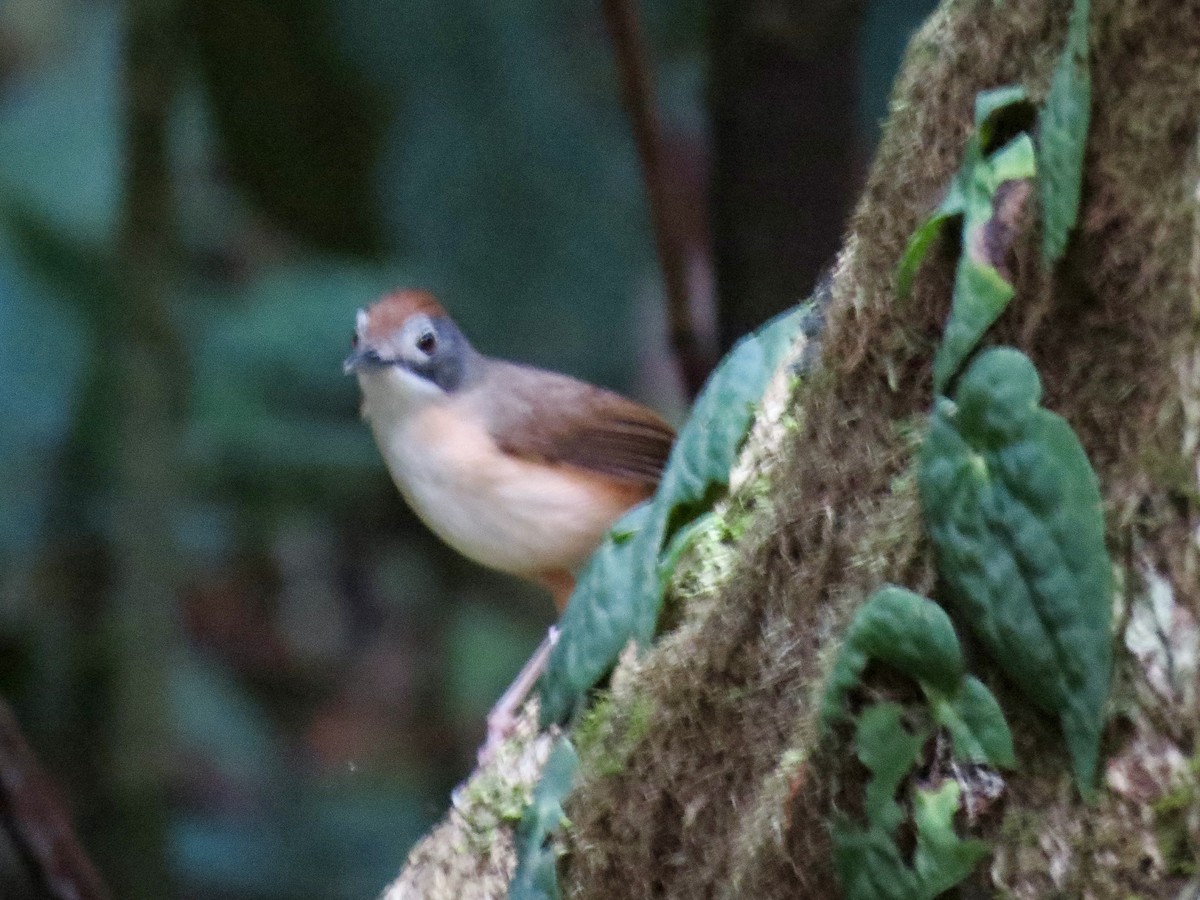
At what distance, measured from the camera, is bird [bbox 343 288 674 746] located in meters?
4.49

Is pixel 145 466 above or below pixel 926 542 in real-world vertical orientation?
above

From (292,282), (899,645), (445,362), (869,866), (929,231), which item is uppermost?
(292,282)

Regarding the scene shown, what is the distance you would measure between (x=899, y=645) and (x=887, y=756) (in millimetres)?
123

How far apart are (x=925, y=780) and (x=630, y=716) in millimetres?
699

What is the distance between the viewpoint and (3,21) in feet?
26.6

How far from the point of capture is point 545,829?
270 cm

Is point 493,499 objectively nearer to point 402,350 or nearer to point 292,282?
point 402,350

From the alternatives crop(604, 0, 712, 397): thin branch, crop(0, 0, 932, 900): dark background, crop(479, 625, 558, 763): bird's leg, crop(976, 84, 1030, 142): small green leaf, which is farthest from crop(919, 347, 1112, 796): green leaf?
crop(604, 0, 712, 397): thin branch

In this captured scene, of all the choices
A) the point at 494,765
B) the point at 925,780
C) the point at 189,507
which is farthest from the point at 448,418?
the point at 925,780

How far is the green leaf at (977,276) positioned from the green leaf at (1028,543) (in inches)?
1.6

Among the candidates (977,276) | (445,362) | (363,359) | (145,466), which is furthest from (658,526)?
(145,466)

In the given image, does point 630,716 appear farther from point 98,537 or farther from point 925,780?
point 98,537

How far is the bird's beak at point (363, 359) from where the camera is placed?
4457 millimetres

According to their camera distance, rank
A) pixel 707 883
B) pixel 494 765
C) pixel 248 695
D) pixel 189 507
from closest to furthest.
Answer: pixel 707 883 < pixel 494 765 < pixel 189 507 < pixel 248 695
